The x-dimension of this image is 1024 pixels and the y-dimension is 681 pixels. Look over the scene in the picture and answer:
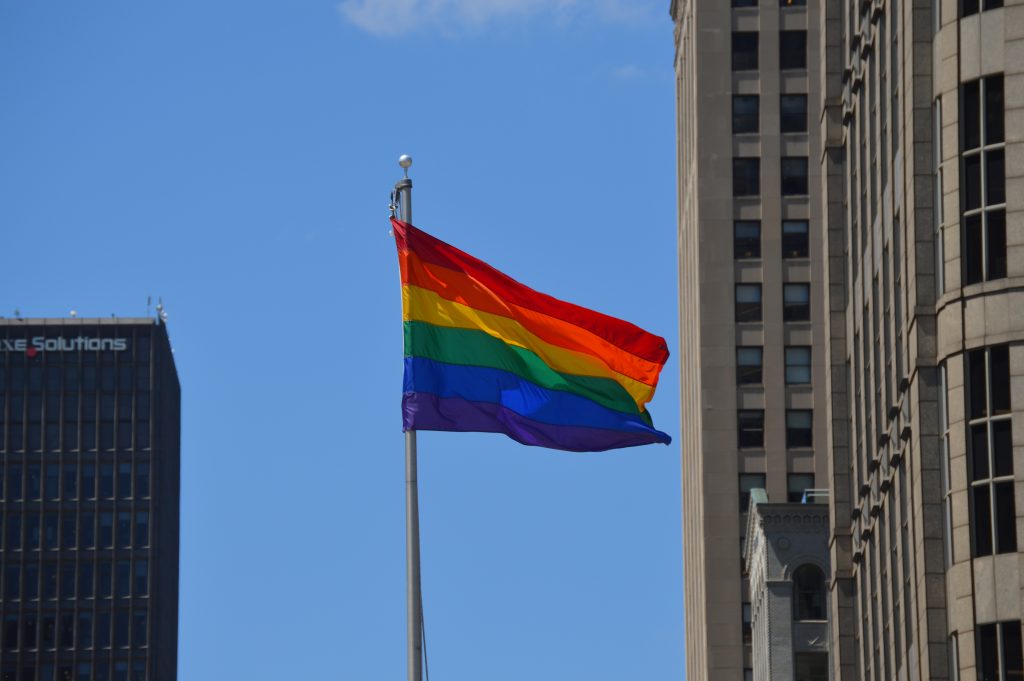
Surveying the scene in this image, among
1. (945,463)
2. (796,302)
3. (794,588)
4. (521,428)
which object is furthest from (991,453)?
(796,302)

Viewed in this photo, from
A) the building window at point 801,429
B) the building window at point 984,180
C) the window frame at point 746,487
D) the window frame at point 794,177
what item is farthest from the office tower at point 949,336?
the window frame at point 746,487

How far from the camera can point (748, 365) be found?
12169 cm

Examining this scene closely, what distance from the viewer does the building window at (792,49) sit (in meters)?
120

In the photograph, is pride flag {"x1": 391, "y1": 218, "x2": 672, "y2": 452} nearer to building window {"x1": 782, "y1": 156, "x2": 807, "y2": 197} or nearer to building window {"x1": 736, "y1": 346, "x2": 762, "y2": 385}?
building window {"x1": 782, "y1": 156, "x2": 807, "y2": 197}

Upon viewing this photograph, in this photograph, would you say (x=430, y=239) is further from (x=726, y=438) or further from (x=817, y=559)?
(x=726, y=438)

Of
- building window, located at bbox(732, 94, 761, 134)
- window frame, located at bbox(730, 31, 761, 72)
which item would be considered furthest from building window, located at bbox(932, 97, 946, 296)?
window frame, located at bbox(730, 31, 761, 72)

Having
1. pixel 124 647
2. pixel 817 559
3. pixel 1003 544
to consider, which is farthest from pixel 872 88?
pixel 124 647

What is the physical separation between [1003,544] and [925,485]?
12.3 feet

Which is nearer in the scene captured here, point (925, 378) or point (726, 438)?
point (925, 378)

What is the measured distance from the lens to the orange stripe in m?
44.5

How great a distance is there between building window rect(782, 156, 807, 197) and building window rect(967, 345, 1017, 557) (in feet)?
226

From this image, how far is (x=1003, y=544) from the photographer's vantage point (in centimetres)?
5041

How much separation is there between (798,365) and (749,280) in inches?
203

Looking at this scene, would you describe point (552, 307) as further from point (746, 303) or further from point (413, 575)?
point (746, 303)
